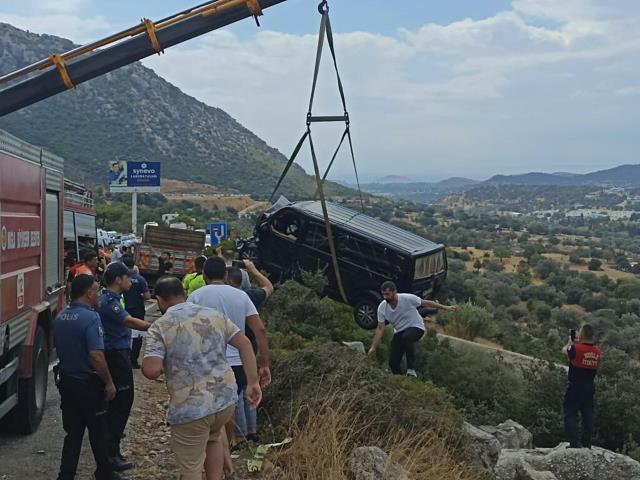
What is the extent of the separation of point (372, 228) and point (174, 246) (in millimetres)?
10334

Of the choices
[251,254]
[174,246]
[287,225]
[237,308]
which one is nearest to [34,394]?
[237,308]

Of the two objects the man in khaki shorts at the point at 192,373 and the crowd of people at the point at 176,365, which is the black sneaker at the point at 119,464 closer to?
the crowd of people at the point at 176,365

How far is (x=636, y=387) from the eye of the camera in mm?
10820

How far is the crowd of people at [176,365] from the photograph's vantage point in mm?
4684

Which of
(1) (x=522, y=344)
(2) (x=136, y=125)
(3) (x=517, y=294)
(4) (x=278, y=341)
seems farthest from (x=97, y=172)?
(4) (x=278, y=341)

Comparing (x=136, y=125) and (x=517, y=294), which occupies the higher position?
(x=136, y=125)

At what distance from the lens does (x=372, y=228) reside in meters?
14.9

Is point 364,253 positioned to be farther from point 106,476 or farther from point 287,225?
point 106,476

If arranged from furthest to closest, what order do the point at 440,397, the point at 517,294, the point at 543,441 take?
1. the point at 517,294
2. the point at 543,441
3. the point at 440,397

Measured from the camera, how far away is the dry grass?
590 cm

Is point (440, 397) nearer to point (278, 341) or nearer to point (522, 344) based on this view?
point (278, 341)

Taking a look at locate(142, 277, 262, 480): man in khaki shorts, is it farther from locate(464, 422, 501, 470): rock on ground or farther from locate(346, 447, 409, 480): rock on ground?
locate(464, 422, 501, 470): rock on ground

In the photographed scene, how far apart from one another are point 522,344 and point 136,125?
73.3m

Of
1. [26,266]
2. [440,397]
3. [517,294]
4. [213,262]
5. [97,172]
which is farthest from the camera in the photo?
[97,172]
